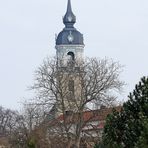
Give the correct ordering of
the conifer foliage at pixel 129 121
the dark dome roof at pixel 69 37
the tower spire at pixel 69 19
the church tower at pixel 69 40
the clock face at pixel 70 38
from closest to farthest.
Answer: the conifer foliage at pixel 129 121 → the church tower at pixel 69 40 → the dark dome roof at pixel 69 37 → the clock face at pixel 70 38 → the tower spire at pixel 69 19

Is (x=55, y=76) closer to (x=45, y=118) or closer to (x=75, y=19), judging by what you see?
(x=45, y=118)

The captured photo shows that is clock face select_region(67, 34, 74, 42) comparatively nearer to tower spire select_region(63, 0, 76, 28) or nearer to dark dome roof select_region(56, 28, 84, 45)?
dark dome roof select_region(56, 28, 84, 45)

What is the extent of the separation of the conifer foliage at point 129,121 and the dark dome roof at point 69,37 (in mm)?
72745

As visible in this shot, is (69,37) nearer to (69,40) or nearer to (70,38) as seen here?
(70,38)

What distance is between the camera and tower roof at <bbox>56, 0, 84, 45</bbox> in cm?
9731

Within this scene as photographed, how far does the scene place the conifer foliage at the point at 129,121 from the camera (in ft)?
75.4

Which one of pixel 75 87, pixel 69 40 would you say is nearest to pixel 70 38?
pixel 69 40

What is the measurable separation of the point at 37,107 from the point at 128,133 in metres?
33.4

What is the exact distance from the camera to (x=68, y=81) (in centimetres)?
5700

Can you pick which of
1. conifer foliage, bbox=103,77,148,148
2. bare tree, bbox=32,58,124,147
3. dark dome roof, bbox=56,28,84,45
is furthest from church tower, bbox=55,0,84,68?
conifer foliage, bbox=103,77,148,148

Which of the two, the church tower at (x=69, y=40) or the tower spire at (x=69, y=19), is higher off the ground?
the tower spire at (x=69, y=19)

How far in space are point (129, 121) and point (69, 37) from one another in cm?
7479

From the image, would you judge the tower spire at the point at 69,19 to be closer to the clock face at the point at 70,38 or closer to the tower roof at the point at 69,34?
the tower roof at the point at 69,34

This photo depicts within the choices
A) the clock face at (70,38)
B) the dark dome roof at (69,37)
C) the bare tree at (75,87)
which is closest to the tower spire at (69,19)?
the dark dome roof at (69,37)
